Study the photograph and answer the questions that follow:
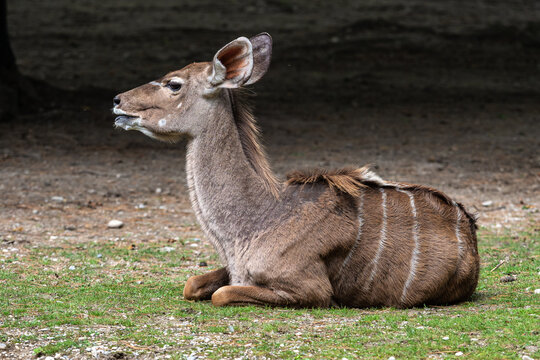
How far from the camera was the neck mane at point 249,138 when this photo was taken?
244 inches

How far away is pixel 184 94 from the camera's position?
619 centimetres

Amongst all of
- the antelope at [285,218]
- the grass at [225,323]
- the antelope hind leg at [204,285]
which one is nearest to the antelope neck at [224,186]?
the antelope at [285,218]

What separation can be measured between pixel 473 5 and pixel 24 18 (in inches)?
476

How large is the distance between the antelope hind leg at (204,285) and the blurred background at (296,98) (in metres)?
1.72

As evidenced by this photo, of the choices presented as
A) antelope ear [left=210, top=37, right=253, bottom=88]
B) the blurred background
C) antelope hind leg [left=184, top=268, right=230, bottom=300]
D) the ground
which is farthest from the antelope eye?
the ground

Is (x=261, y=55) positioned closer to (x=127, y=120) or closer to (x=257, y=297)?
(x=127, y=120)

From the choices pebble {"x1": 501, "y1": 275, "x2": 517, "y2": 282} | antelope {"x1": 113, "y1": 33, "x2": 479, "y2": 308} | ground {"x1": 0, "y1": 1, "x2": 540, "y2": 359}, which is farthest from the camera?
pebble {"x1": 501, "y1": 275, "x2": 517, "y2": 282}

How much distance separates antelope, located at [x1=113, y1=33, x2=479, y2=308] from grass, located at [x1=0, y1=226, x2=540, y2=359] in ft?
0.50

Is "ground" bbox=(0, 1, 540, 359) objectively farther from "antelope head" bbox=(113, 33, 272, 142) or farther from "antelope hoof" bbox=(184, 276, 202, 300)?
"antelope head" bbox=(113, 33, 272, 142)

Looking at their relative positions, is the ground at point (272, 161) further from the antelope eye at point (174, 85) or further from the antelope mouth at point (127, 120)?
the antelope eye at point (174, 85)

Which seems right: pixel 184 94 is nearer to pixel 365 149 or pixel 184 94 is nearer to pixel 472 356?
pixel 472 356

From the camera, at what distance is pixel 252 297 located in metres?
5.67

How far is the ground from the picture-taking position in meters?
5.05

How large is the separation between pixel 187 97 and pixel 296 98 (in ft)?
31.6
